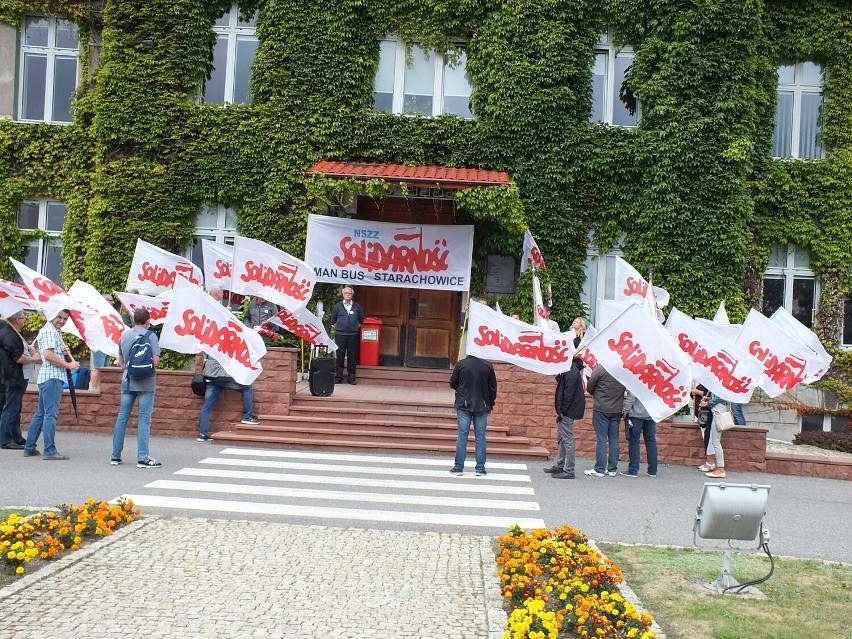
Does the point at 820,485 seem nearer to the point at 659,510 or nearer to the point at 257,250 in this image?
the point at 659,510

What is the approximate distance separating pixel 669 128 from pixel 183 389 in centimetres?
1221

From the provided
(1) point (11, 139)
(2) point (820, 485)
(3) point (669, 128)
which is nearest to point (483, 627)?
(2) point (820, 485)

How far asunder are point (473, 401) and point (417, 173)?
757 cm

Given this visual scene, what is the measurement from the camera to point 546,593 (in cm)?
684

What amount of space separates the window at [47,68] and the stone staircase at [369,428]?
10.6m

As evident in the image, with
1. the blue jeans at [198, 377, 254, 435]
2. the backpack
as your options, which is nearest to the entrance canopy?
the blue jeans at [198, 377, 254, 435]

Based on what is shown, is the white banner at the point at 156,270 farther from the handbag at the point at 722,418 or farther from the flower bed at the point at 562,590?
the flower bed at the point at 562,590

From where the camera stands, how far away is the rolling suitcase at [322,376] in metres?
15.9

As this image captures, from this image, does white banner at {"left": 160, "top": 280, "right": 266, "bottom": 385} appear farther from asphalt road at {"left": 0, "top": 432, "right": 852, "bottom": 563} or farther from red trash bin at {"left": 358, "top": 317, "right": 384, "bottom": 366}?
red trash bin at {"left": 358, "top": 317, "right": 384, "bottom": 366}

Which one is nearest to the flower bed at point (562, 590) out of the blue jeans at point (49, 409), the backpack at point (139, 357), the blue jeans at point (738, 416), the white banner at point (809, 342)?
the backpack at point (139, 357)

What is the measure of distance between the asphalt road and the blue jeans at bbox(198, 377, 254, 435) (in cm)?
53

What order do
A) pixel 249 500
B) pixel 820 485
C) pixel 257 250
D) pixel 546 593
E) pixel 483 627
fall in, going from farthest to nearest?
pixel 257 250
pixel 820 485
pixel 249 500
pixel 546 593
pixel 483 627

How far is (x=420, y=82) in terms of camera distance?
20.8m

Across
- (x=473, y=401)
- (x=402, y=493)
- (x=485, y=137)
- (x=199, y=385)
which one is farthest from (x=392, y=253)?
(x=402, y=493)
